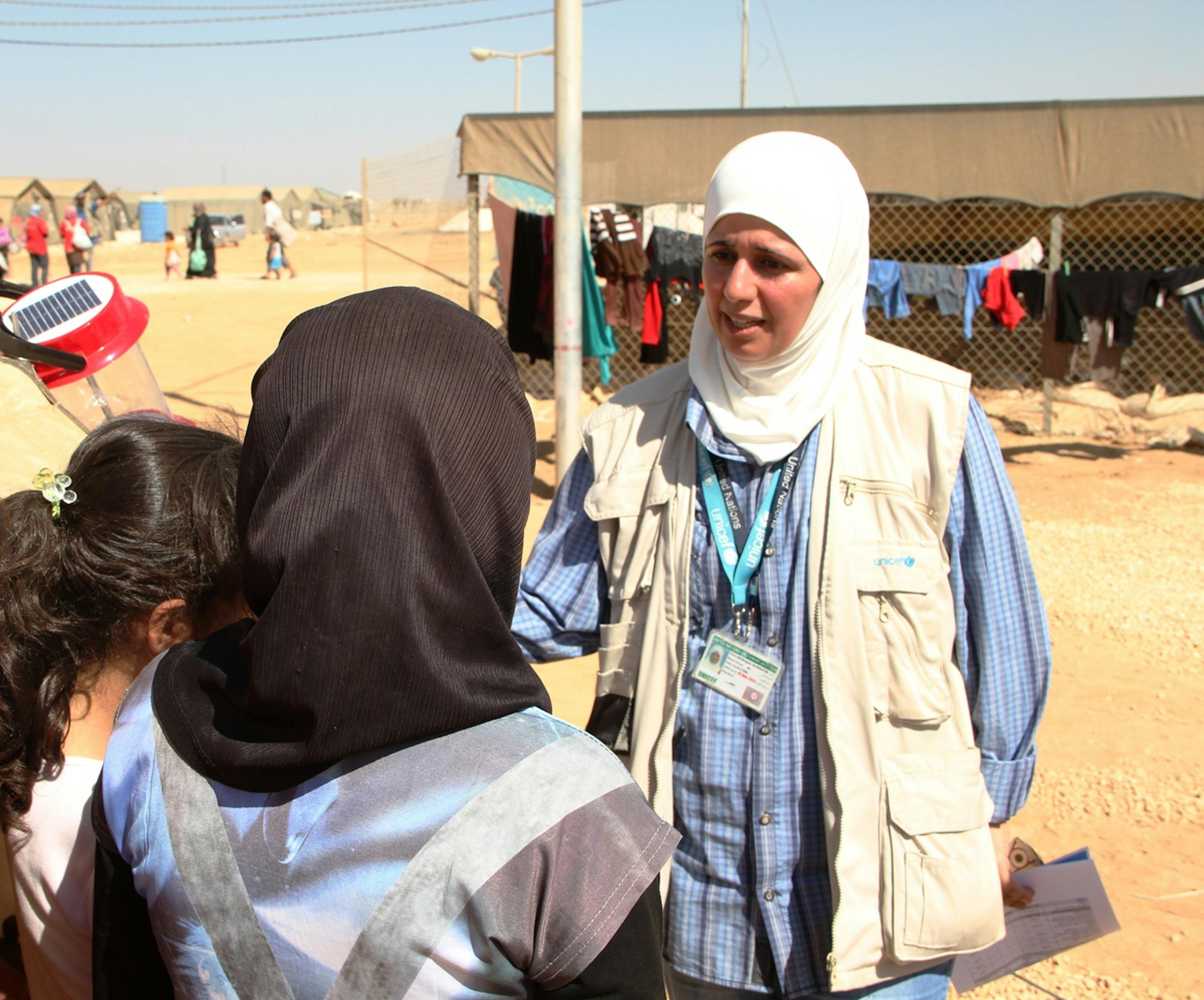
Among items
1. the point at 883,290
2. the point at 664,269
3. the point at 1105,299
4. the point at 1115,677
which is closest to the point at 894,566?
the point at 1115,677

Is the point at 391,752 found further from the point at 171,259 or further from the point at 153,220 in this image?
the point at 153,220

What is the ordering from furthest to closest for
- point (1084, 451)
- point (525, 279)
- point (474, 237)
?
1. point (1084, 451)
2. point (474, 237)
3. point (525, 279)

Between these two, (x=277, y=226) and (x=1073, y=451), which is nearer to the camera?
(x=1073, y=451)

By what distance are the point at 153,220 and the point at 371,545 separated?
50380mm

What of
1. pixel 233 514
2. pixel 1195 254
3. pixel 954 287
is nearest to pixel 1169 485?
pixel 954 287

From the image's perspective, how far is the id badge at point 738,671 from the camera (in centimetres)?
174

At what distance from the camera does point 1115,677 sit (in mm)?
4957

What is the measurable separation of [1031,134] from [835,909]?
10056 millimetres

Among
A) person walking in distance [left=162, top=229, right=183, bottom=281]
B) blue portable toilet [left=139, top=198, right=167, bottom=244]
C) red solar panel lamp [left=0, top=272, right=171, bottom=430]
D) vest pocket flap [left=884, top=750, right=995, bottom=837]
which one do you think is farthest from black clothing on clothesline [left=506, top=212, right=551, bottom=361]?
blue portable toilet [left=139, top=198, right=167, bottom=244]

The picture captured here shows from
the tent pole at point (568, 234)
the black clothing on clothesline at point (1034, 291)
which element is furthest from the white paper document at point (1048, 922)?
the black clothing on clothesline at point (1034, 291)

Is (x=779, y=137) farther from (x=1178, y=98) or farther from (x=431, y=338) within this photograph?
(x=1178, y=98)

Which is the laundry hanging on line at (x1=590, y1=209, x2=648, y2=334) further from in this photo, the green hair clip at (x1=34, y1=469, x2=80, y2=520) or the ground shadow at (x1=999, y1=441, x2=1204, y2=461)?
the green hair clip at (x1=34, y1=469, x2=80, y2=520)

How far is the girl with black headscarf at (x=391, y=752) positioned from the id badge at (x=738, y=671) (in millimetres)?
749

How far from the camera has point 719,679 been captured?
1.76m
